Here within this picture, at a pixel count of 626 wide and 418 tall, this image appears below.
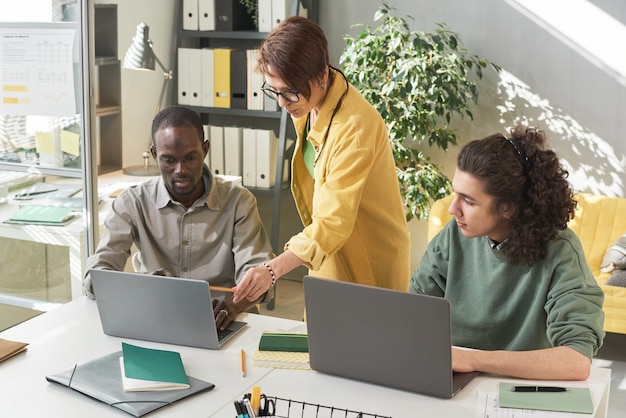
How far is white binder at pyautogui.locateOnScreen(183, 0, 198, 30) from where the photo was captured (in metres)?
4.43

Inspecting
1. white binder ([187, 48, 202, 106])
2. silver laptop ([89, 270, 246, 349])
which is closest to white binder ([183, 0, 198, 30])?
white binder ([187, 48, 202, 106])

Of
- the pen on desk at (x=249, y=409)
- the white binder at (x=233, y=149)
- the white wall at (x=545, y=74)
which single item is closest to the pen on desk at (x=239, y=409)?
the pen on desk at (x=249, y=409)

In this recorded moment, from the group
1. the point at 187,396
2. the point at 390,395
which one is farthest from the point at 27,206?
the point at 390,395

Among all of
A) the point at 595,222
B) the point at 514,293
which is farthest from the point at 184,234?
the point at 595,222

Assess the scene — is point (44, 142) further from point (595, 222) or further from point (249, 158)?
point (595, 222)

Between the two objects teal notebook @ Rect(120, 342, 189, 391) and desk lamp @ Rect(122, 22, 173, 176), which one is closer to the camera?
teal notebook @ Rect(120, 342, 189, 391)

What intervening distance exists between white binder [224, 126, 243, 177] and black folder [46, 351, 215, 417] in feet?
8.89

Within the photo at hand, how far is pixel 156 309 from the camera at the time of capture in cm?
192

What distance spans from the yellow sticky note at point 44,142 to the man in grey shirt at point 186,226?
120cm

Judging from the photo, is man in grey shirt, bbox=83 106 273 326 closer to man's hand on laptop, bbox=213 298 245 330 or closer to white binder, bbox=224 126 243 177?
man's hand on laptop, bbox=213 298 245 330

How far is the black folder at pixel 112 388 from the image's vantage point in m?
1.63

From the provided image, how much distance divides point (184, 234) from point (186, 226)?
0.08ft

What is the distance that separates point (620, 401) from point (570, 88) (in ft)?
5.44

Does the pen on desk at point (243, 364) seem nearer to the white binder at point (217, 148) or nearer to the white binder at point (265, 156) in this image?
the white binder at point (265, 156)
